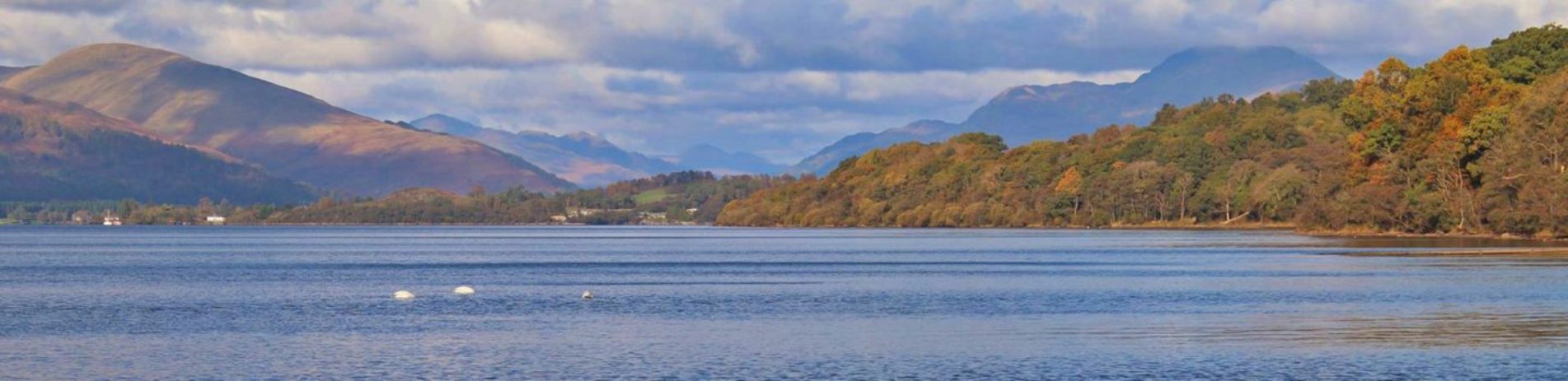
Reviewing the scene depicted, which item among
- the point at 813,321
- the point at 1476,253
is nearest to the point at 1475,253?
the point at 1476,253

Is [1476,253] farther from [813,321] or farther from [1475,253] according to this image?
[813,321]

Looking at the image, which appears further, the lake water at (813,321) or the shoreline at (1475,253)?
the shoreline at (1475,253)

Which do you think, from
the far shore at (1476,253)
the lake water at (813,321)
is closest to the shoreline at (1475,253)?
the far shore at (1476,253)

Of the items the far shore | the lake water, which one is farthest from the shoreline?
the lake water

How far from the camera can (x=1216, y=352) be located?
160 feet

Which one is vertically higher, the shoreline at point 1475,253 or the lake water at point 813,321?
the shoreline at point 1475,253

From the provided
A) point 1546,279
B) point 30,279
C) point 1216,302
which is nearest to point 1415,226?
point 1546,279

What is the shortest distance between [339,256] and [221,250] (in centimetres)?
2756

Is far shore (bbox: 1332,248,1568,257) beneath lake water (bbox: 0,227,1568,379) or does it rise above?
above

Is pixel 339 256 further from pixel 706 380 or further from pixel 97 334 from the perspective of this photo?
pixel 706 380

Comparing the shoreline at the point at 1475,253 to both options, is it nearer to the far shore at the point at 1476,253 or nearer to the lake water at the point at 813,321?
the far shore at the point at 1476,253

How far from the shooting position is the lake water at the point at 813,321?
4659 cm

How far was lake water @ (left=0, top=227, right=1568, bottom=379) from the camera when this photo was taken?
46.6 metres

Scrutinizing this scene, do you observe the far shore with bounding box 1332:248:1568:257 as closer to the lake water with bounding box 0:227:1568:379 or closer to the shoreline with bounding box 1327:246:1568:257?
the shoreline with bounding box 1327:246:1568:257
